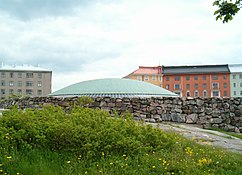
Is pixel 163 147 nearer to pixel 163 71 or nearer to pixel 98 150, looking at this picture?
pixel 98 150

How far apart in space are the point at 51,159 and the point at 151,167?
1385mm

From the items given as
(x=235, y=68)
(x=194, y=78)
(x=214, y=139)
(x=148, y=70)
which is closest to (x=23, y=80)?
(x=148, y=70)

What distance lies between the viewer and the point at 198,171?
4230mm

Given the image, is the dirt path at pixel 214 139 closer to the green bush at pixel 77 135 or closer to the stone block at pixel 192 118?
the green bush at pixel 77 135

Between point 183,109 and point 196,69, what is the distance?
50.8 meters

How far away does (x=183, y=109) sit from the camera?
11211mm

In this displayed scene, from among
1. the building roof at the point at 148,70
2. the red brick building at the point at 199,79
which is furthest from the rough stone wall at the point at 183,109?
the red brick building at the point at 199,79

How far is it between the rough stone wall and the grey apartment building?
52.4 meters

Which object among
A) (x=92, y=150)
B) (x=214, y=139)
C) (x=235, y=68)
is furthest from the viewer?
(x=235, y=68)

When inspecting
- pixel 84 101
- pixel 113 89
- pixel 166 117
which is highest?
pixel 113 89

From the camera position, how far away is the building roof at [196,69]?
5965 cm

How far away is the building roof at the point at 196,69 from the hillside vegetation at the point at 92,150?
5572cm

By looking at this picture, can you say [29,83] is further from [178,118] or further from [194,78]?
[178,118]

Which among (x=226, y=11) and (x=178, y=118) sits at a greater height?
(x=226, y=11)
